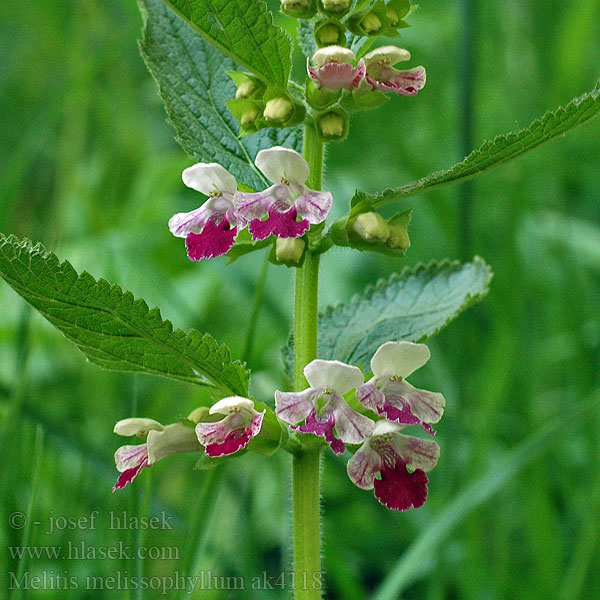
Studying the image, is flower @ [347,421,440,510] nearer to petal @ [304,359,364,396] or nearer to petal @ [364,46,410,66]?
petal @ [304,359,364,396]

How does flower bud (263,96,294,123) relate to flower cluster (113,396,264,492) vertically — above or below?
above

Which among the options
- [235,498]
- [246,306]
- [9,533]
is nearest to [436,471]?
[235,498]

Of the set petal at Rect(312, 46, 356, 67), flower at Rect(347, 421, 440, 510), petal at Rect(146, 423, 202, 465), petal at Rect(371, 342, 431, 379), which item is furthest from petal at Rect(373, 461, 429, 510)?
petal at Rect(312, 46, 356, 67)

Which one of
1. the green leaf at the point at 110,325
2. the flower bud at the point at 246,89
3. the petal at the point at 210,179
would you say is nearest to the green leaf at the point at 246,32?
the flower bud at the point at 246,89

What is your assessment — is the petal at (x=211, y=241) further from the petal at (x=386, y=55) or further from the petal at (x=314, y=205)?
the petal at (x=386, y=55)

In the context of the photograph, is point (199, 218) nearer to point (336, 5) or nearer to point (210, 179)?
point (210, 179)

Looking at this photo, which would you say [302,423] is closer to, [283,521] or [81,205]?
[283,521]
